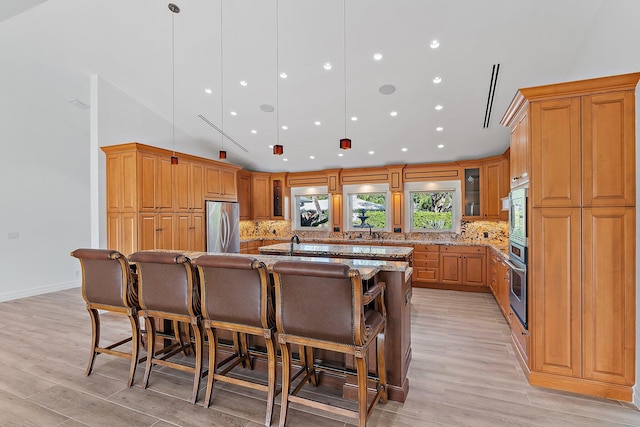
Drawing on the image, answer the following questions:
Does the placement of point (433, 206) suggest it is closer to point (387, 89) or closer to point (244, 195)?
point (387, 89)

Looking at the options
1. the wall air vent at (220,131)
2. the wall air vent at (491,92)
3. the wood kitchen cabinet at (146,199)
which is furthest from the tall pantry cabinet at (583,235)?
the wall air vent at (220,131)

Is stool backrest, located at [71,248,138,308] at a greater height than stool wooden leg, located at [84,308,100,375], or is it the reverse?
stool backrest, located at [71,248,138,308]

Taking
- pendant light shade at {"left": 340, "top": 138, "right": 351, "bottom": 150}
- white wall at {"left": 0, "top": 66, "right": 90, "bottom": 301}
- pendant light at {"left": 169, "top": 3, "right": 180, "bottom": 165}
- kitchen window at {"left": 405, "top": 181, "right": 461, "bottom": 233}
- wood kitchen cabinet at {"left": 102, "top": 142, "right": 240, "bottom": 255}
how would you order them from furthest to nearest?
kitchen window at {"left": 405, "top": 181, "right": 461, "bottom": 233}
white wall at {"left": 0, "top": 66, "right": 90, "bottom": 301}
wood kitchen cabinet at {"left": 102, "top": 142, "right": 240, "bottom": 255}
pendant light at {"left": 169, "top": 3, "right": 180, "bottom": 165}
pendant light shade at {"left": 340, "top": 138, "right": 351, "bottom": 150}

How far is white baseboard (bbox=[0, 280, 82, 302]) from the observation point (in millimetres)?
5341

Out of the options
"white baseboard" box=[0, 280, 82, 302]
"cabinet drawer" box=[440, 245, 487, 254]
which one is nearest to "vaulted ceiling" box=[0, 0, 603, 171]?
"cabinet drawer" box=[440, 245, 487, 254]

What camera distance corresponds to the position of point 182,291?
2406 mm

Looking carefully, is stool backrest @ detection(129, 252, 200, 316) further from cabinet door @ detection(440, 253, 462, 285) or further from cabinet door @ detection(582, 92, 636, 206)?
cabinet door @ detection(440, 253, 462, 285)

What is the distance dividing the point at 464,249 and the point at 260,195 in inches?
201

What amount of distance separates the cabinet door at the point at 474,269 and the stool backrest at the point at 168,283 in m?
5.11

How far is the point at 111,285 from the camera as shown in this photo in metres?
2.66

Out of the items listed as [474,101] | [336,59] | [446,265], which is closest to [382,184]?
[446,265]

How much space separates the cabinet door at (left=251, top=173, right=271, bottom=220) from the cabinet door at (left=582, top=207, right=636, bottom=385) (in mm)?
6683

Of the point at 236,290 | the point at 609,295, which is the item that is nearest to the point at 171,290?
the point at 236,290

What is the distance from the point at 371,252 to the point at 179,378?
2.64 metres
